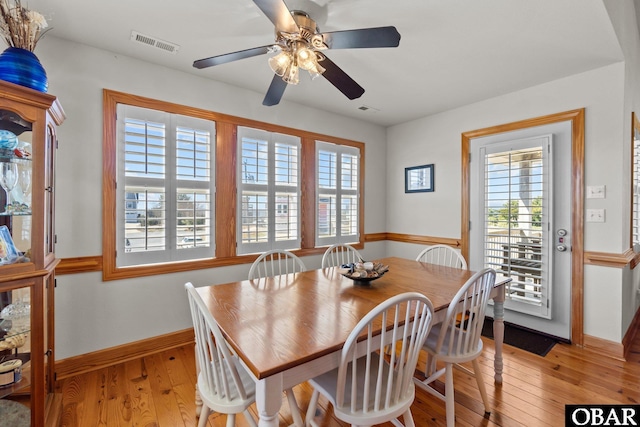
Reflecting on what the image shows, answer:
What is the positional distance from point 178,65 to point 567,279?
4070mm

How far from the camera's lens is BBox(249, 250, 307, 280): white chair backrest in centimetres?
229

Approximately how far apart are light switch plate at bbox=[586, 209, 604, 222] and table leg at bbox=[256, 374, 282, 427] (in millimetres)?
3035

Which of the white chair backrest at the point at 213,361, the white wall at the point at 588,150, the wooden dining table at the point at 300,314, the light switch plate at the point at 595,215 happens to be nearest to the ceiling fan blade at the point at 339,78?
the wooden dining table at the point at 300,314

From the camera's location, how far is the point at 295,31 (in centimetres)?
147

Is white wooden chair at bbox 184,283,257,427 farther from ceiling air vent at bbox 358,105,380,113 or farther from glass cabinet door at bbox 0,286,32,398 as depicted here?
ceiling air vent at bbox 358,105,380,113

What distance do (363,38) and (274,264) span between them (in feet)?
7.55

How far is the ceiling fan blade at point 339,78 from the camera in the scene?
171 cm

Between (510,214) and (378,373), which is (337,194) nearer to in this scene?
(510,214)

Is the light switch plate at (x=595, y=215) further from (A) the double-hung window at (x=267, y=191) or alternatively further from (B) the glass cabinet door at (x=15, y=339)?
(B) the glass cabinet door at (x=15, y=339)

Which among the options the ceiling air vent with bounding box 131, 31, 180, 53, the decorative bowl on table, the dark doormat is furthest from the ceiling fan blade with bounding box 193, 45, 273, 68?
the dark doormat

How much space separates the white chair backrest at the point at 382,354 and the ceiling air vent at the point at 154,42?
241 cm

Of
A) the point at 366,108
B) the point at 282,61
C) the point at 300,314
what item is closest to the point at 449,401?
the point at 300,314

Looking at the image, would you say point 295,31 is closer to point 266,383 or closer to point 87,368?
point 266,383

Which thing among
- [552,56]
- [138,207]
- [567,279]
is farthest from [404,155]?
[138,207]
